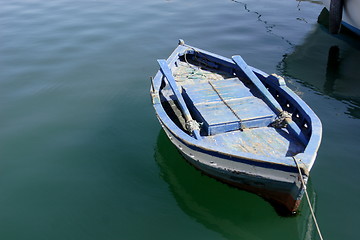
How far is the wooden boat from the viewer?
20.1 feet

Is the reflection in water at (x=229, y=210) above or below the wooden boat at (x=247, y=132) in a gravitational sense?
below

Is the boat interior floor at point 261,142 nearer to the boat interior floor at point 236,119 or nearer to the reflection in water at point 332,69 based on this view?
the boat interior floor at point 236,119

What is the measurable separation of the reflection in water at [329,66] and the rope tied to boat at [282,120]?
13.4 ft

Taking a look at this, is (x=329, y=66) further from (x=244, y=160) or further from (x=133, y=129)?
(x=244, y=160)

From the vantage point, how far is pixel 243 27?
58.0 feet

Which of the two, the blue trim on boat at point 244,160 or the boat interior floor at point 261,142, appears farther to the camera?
the boat interior floor at point 261,142

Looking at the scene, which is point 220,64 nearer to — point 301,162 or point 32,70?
point 301,162

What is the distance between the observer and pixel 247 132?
7473mm

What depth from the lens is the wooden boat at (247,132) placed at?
6.14 meters

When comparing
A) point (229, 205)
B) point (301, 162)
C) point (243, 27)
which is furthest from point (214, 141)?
point (243, 27)

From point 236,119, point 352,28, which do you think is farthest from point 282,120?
point 352,28

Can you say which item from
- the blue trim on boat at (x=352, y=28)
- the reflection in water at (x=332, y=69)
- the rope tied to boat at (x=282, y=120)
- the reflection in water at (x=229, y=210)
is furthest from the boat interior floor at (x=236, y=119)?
the blue trim on boat at (x=352, y=28)

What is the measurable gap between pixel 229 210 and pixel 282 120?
2.49 m

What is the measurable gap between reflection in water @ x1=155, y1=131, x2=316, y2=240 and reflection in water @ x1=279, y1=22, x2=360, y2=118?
5249mm
